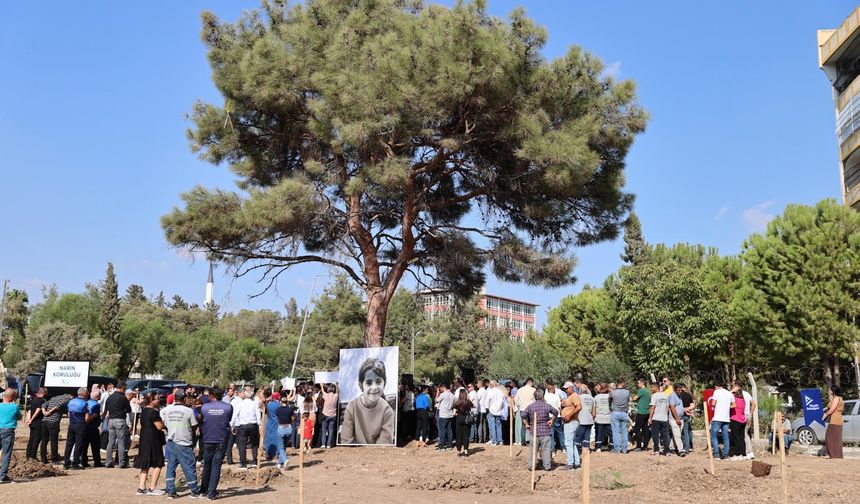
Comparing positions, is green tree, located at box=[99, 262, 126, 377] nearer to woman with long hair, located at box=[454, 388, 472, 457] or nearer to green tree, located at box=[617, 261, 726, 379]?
green tree, located at box=[617, 261, 726, 379]

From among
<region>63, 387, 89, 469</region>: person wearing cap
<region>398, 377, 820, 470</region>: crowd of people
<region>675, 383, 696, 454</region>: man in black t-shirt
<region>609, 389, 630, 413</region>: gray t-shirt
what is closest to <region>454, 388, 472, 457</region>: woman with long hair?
<region>398, 377, 820, 470</region>: crowd of people

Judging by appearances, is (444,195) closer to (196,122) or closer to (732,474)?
(196,122)

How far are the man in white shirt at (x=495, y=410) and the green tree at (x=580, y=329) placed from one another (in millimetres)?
26653

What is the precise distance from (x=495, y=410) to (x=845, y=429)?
9.36 meters

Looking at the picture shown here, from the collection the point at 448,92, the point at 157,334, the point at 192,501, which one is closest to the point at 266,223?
the point at 448,92

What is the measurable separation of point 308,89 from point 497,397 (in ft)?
31.3

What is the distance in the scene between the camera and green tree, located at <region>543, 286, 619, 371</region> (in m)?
45.4

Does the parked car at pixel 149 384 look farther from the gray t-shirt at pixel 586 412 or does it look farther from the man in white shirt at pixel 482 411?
the gray t-shirt at pixel 586 412

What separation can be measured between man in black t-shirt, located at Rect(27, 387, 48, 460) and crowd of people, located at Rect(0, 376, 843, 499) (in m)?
0.02

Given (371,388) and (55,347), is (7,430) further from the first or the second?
(55,347)

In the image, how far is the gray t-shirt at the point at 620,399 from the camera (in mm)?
15797

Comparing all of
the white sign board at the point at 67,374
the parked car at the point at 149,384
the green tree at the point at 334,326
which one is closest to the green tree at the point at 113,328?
the green tree at the point at 334,326

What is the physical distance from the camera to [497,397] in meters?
18.0

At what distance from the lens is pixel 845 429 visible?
18.6 m
